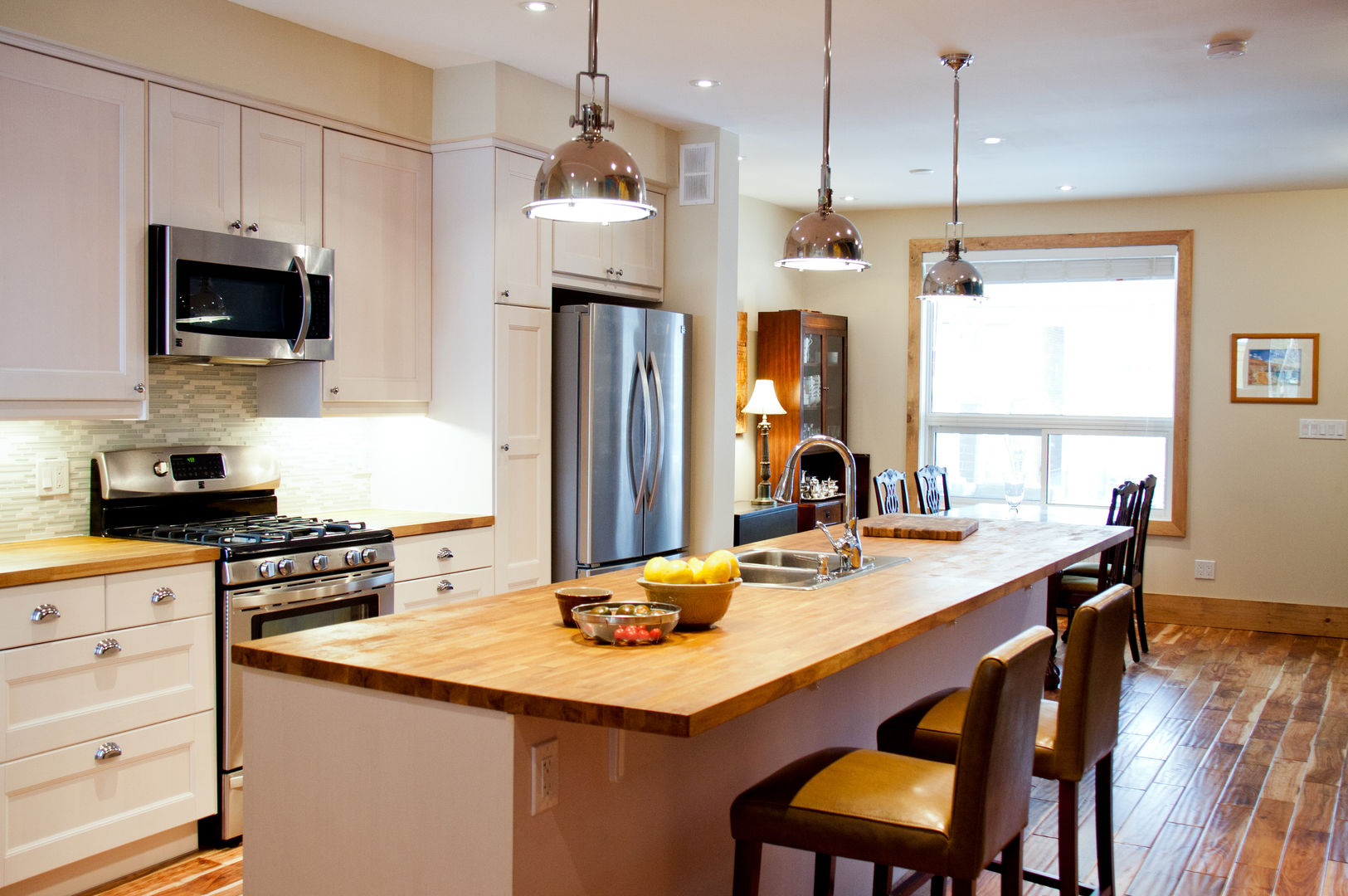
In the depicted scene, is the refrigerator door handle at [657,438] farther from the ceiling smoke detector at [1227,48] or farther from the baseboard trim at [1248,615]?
the baseboard trim at [1248,615]

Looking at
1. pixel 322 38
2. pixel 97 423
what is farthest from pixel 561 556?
pixel 322 38

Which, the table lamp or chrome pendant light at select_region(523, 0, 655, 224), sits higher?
chrome pendant light at select_region(523, 0, 655, 224)

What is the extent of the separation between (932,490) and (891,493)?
1.97 ft

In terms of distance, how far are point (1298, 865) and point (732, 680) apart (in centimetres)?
248

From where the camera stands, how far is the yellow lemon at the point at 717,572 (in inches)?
89.2

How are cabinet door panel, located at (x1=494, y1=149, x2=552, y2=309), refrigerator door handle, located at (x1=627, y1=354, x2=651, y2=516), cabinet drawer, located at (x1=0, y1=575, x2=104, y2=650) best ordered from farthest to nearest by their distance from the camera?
refrigerator door handle, located at (x1=627, y1=354, x2=651, y2=516) < cabinet door panel, located at (x1=494, y1=149, x2=552, y2=309) < cabinet drawer, located at (x1=0, y1=575, x2=104, y2=650)

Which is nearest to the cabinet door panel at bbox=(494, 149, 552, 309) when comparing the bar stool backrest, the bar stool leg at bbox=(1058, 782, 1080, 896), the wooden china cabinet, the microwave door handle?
the microwave door handle

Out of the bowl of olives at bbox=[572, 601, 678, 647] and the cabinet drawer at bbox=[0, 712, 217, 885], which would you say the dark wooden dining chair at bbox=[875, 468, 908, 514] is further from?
the bowl of olives at bbox=[572, 601, 678, 647]

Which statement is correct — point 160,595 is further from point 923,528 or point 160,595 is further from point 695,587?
point 923,528

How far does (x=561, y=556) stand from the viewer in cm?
484

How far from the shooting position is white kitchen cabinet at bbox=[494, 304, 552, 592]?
4469 millimetres

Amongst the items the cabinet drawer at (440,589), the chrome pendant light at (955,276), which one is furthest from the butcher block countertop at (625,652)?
the chrome pendant light at (955,276)

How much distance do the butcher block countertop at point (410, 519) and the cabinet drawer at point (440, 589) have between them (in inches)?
7.1

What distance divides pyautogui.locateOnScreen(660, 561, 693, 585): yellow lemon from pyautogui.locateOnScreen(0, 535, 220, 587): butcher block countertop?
5.55 ft
